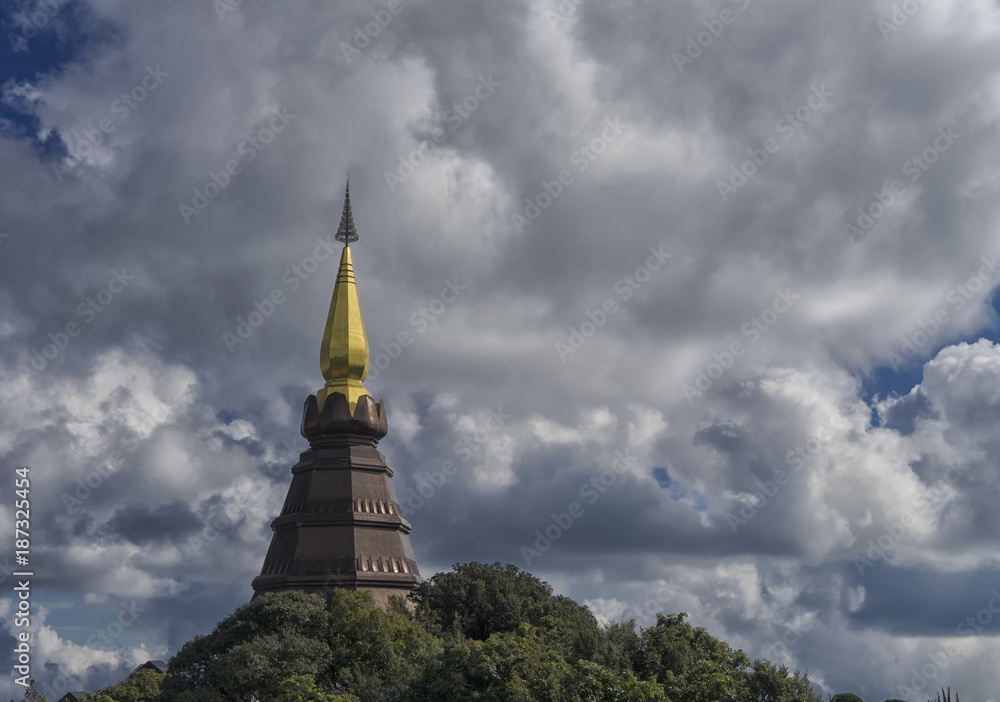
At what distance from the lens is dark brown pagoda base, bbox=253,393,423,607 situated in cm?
5941

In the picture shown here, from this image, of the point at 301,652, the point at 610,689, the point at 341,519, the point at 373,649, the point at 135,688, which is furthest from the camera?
the point at 135,688

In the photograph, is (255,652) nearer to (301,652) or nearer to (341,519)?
(301,652)

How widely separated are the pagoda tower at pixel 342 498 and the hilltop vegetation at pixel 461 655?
5227mm

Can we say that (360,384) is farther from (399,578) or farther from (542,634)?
(542,634)

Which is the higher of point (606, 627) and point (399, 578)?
point (399, 578)

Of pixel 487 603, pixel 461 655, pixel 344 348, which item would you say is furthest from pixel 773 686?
pixel 344 348

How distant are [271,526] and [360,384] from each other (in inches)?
421

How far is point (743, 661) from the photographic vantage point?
41.7 meters

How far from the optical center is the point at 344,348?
67.4m

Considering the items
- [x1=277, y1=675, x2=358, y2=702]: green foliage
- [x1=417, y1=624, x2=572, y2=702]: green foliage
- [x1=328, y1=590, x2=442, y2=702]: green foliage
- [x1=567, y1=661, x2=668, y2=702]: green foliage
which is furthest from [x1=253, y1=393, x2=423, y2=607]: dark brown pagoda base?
[x1=567, y1=661, x2=668, y2=702]: green foliage

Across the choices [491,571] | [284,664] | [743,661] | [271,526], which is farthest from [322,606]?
[743,661]

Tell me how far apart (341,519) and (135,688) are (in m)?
19.7

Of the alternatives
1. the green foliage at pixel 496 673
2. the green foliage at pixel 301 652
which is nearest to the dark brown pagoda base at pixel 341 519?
the green foliage at pixel 301 652

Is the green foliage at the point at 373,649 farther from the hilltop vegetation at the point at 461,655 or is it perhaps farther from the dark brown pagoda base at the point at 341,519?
the dark brown pagoda base at the point at 341,519
